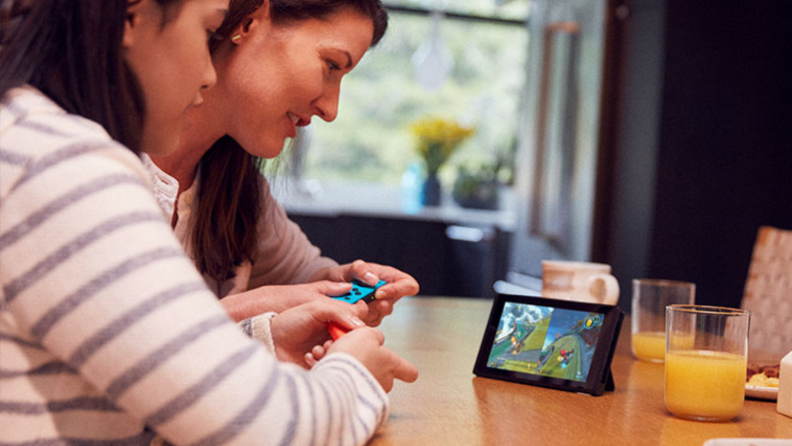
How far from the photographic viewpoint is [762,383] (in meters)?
1.10

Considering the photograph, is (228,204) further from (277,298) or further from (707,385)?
(707,385)

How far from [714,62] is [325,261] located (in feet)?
7.65

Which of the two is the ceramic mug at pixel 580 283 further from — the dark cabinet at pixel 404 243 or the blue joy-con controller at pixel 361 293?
the dark cabinet at pixel 404 243

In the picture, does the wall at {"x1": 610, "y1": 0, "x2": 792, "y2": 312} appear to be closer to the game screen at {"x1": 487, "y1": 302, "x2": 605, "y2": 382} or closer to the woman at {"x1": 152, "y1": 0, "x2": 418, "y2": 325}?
the woman at {"x1": 152, "y1": 0, "x2": 418, "y2": 325}

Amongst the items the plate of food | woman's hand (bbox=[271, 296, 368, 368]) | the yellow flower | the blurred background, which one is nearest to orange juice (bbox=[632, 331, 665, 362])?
the plate of food

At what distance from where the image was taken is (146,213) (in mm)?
615

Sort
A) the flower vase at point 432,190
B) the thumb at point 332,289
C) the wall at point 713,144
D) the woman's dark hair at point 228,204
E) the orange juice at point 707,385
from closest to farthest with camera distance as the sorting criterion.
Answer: the orange juice at point 707,385
the thumb at point 332,289
the woman's dark hair at point 228,204
the wall at point 713,144
the flower vase at point 432,190

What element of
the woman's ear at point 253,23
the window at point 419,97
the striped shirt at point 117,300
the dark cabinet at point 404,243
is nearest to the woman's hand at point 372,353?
the striped shirt at point 117,300

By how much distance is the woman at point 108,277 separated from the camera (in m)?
0.59

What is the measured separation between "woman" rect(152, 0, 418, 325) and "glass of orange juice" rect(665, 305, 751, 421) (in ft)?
1.36

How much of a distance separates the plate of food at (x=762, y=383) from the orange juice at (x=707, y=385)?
14 centimetres

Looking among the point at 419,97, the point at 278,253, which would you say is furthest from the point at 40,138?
the point at 419,97

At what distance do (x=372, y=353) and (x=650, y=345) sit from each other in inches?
25.4

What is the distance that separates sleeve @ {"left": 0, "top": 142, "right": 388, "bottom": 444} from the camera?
A: 59cm
